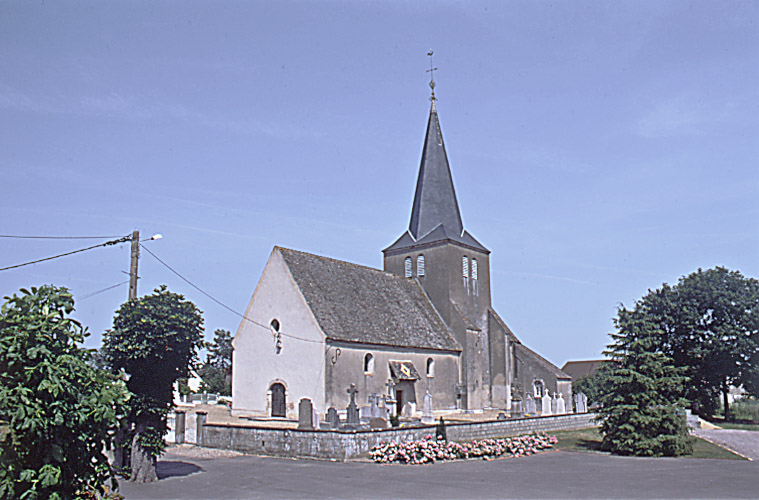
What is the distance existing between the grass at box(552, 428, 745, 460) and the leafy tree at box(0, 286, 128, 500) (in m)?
19.4

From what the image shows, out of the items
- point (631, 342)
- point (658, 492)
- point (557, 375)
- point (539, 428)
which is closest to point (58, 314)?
point (658, 492)

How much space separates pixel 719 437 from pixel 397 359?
51.8ft

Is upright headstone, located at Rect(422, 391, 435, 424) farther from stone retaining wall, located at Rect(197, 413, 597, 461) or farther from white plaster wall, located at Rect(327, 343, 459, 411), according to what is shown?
stone retaining wall, located at Rect(197, 413, 597, 461)

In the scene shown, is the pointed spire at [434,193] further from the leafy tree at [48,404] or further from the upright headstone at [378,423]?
the leafy tree at [48,404]

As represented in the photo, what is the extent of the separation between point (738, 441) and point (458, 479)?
16770 millimetres

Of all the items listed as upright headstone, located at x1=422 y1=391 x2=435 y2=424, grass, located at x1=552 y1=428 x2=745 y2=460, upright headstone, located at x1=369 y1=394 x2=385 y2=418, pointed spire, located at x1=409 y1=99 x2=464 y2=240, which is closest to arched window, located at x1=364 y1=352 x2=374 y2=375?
upright headstone, located at x1=369 y1=394 x2=385 y2=418

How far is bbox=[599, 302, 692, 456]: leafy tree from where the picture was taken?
21.1 metres

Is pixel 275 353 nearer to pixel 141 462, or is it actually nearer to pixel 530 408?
pixel 530 408

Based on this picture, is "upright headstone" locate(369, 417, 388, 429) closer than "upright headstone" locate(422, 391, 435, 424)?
Yes

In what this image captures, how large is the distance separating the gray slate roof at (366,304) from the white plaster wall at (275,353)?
27.5 inches

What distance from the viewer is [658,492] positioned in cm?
1369

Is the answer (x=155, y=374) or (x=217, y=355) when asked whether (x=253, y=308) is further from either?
(x=217, y=355)

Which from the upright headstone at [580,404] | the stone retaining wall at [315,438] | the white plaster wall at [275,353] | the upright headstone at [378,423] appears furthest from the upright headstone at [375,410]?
the upright headstone at [580,404]

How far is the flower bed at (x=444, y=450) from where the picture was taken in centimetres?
1906
